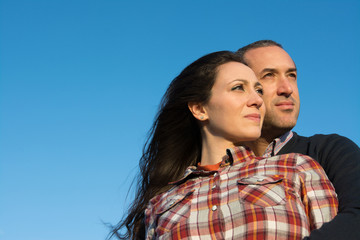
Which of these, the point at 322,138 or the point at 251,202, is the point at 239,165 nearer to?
the point at 251,202

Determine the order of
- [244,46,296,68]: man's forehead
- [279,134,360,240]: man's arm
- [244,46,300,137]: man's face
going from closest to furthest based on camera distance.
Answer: [279,134,360,240]: man's arm
[244,46,300,137]: man's face
[244,46,296,68]: man's forehead

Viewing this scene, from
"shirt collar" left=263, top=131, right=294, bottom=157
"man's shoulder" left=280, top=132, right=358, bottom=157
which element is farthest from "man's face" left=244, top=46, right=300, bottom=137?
"man's shoulder" left=280, top=132, right=358, bottom=157

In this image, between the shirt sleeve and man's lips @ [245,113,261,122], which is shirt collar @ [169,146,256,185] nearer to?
man's lips @ [245,113,261,122]

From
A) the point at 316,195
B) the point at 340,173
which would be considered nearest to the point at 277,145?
the point at 340,173

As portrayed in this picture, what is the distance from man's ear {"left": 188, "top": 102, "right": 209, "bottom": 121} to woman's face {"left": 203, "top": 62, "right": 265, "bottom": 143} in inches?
0.9

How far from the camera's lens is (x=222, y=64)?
13.6 ft

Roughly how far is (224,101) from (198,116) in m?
0.38

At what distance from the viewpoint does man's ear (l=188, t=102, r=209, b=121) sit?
Result: 4.07 metres

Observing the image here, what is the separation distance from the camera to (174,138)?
4.56m

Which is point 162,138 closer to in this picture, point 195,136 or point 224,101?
point 195,136

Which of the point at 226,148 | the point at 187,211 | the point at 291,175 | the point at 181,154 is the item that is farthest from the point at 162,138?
the point at 291,175

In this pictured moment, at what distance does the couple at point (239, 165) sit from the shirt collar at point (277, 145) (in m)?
0.01

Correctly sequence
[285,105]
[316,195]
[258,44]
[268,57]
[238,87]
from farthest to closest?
[258,44] → [268,57] → [285,105] → [238,87] → [316,195]

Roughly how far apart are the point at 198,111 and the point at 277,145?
787 mm
